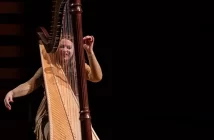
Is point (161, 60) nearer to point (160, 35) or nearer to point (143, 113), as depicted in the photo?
point (160, 35)

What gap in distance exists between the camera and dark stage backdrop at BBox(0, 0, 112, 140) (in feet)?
9.65

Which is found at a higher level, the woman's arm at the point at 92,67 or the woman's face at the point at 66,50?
the woman's face at the point at 66,50

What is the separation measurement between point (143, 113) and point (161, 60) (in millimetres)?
372

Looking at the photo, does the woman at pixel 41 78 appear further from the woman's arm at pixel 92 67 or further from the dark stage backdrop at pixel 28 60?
the dark stage backdrop at pixel 28 60

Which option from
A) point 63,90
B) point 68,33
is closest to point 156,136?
point 63,90

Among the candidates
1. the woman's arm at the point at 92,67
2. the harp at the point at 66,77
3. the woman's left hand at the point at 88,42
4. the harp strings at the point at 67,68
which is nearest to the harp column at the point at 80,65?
the harp at the point at 66,77

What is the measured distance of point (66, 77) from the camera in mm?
2006

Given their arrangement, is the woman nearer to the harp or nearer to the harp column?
the harp

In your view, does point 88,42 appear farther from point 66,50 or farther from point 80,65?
point 80,65

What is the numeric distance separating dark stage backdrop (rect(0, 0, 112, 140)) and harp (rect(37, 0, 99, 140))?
30.5 inches

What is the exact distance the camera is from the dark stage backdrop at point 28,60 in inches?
116

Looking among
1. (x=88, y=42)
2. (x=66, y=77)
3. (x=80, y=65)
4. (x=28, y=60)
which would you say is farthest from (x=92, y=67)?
(x=28, y=60)

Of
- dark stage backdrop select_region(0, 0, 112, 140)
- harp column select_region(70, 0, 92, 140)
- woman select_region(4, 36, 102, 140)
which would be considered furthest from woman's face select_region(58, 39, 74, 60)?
dark stage backdrop select_region(0, 0, 112, 140)

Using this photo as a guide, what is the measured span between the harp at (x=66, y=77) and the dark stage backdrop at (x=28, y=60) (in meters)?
0.78
